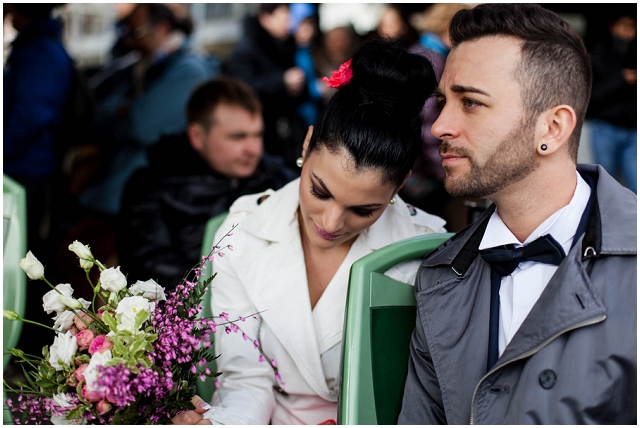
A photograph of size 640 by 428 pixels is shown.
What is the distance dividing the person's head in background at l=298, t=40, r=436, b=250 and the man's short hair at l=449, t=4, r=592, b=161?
25 cm

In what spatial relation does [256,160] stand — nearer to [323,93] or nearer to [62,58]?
[62,58]

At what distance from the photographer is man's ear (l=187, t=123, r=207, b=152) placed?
3.31 meters

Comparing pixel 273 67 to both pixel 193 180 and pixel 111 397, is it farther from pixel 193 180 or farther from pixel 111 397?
pixel 111 397

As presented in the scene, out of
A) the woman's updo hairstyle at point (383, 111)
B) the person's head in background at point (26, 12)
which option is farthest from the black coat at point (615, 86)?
the person's head in background at point (26, 12)

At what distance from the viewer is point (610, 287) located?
62.8 inches

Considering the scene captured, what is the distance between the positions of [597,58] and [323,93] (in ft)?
7.32

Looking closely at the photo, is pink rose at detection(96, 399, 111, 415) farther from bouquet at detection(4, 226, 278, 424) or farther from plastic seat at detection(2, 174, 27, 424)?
plastic seat at detection(2, 174, 27, 424)

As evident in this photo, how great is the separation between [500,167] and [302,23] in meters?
3.61

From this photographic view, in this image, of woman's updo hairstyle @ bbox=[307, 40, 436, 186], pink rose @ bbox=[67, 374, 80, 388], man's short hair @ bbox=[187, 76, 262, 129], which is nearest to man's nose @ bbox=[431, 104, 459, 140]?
woman's updo hairstyle @ bbox=[307, 40, 436, 186]

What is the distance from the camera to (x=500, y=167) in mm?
1763

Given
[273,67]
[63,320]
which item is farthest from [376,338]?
[273,67]

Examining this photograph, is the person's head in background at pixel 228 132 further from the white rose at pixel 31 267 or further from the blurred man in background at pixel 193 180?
the white rose at pixel 31 267

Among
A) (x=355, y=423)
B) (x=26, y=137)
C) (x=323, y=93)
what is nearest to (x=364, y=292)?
(x=355, y=423)

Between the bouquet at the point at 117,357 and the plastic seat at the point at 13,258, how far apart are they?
73 cm
